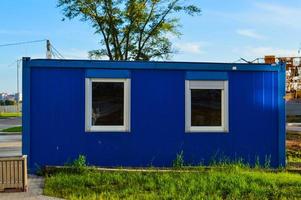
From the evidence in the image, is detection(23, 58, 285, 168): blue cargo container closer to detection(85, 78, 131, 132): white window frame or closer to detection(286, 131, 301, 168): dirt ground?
detection(85, 78, 131, 132): white window frame

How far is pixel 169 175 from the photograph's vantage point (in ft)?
37.6

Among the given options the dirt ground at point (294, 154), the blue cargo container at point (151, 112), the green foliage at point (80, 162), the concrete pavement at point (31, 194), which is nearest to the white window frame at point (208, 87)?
the blue cargo container at point (151, 112)

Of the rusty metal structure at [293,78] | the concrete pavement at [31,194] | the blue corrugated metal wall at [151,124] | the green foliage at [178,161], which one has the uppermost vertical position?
the rusty metal structure at [293,78]

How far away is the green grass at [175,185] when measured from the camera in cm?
959

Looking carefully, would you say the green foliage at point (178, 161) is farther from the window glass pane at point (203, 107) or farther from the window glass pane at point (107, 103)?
the window glass pane at point (107, 103)

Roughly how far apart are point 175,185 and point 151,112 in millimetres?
3029

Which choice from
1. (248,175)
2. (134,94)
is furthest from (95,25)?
(248,175)

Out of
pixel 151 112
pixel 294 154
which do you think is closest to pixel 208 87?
pixel 151 112

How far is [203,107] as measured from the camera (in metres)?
Result: 13.2

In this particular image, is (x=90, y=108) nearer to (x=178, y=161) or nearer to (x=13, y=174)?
(x=178, y=161)

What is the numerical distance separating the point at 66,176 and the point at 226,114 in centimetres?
421

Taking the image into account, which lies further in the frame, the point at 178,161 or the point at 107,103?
the point at 178,161

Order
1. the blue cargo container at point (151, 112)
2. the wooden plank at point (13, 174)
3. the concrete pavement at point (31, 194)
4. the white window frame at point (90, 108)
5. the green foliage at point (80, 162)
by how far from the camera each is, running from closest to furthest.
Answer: the concrete pavement at point (31, 194)
the wooden plank at point (13, 174)
the green foliage at point (80, 162)
the blue cargo container at point (151, 112)
the white window frame at point (90, 108)

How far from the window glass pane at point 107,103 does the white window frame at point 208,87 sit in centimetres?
154
